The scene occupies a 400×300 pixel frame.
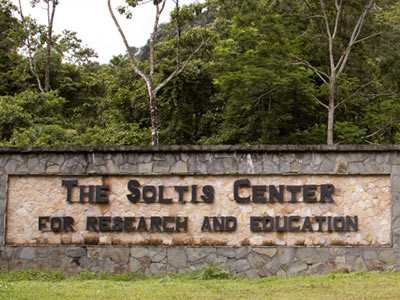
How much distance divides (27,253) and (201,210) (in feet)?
10.6

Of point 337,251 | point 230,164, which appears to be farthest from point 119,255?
point 337,251

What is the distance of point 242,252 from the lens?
369 inches

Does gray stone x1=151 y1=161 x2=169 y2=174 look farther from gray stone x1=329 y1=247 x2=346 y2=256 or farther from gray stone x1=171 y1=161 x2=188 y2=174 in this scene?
gray stone x1=329 y1=247 x2=346 y2=256

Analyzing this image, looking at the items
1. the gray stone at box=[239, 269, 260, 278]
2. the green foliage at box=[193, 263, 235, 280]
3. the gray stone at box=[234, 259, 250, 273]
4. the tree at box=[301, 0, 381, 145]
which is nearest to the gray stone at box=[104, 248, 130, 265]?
the green foliage at box=[193, 263, 235, 280]

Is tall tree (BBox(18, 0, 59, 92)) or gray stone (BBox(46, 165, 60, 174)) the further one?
tall tree (BBox(18, 0, 59, 92))

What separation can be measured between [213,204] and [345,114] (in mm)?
11013

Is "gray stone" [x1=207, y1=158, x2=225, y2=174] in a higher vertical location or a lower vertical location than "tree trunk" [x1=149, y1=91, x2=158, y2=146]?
lower

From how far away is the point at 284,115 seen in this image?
18.8 meters

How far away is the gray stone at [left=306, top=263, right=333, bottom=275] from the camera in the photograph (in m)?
9.27

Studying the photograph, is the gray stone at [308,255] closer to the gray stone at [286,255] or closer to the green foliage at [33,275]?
the gray stone at [286,255]

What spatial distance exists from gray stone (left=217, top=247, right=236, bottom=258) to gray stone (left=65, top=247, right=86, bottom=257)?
2.44 meters

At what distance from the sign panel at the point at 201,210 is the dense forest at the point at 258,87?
21.7ft

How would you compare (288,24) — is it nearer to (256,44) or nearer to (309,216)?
(256,44)

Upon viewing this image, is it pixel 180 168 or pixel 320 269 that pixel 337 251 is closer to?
pixel 320 269
